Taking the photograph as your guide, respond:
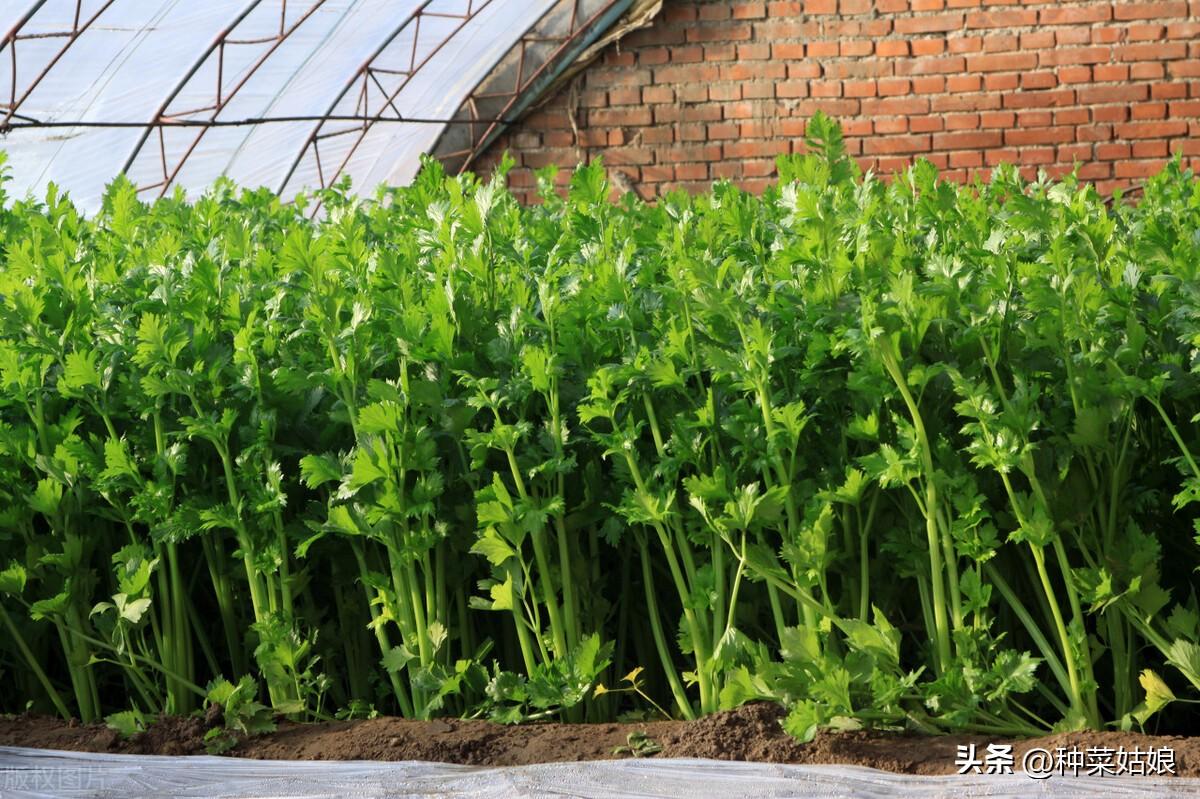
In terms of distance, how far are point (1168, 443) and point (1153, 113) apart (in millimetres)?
7910

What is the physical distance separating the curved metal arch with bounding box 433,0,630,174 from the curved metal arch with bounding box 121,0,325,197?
4.95 feet

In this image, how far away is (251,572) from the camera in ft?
8.32

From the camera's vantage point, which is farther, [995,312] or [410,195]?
[410,195]

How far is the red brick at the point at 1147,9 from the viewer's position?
941 cm

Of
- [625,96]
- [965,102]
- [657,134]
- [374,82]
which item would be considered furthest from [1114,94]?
[374,82]

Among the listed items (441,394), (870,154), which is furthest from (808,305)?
(870,154)

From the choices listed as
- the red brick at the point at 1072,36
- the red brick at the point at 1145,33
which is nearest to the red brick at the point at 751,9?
the red brick at the point at 1072,36

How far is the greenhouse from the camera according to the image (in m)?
2.21

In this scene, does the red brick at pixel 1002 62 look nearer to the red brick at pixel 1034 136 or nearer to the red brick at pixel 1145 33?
the red brick at pixel 1034 136

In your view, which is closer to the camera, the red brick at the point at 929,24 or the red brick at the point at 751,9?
the red brick at the point at 929,24

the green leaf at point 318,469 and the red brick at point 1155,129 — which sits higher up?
the red brick at point 1155,129

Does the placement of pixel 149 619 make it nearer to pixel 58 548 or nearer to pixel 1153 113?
pixel 58 548

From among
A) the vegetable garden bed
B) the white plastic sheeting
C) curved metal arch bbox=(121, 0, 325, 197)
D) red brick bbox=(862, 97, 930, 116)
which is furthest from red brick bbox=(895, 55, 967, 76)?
the vegetable garden bed

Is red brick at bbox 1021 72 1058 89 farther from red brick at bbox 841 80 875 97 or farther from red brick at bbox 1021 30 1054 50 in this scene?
red brick at bbox 841 80 875 97
